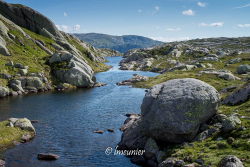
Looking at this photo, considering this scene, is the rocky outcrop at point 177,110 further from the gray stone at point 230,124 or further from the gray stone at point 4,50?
the gray stone at point 4,50

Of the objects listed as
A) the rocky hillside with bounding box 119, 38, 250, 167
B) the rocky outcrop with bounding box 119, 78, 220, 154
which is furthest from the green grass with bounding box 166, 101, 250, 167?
the rocky outcrop with bounding box 119, 78, 220, 154

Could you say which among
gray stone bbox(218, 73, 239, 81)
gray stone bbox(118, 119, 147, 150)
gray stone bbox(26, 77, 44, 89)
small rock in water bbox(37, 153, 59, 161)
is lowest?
small rock in water bbox(37, 153, 59, 161)

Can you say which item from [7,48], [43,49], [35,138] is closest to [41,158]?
[35,138]

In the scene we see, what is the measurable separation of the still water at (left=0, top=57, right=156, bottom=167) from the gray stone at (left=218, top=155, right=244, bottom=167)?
1613cm

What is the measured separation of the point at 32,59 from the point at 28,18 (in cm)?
5719

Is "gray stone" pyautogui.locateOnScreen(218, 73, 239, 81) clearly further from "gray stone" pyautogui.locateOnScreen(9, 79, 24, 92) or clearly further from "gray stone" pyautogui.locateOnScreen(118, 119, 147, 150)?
"gray stone" pyautogui.locateOnScreen(9, 79, 24, 92)

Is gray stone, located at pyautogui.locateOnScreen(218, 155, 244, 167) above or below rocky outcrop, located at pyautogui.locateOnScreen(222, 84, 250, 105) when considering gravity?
below

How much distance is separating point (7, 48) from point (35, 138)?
8823 cm

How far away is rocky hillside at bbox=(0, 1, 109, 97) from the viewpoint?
105 meters

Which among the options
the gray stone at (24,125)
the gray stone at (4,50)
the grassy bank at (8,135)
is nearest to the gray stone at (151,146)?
the grassy bank at (8,135)

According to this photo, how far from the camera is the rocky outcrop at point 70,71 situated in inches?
4690

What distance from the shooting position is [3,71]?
10256cm

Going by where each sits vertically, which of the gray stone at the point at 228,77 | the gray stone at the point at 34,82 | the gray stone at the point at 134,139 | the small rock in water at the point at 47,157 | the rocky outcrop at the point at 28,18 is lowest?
the small rock in water at the point at 47,157

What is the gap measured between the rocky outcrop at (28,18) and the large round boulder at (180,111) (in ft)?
484
